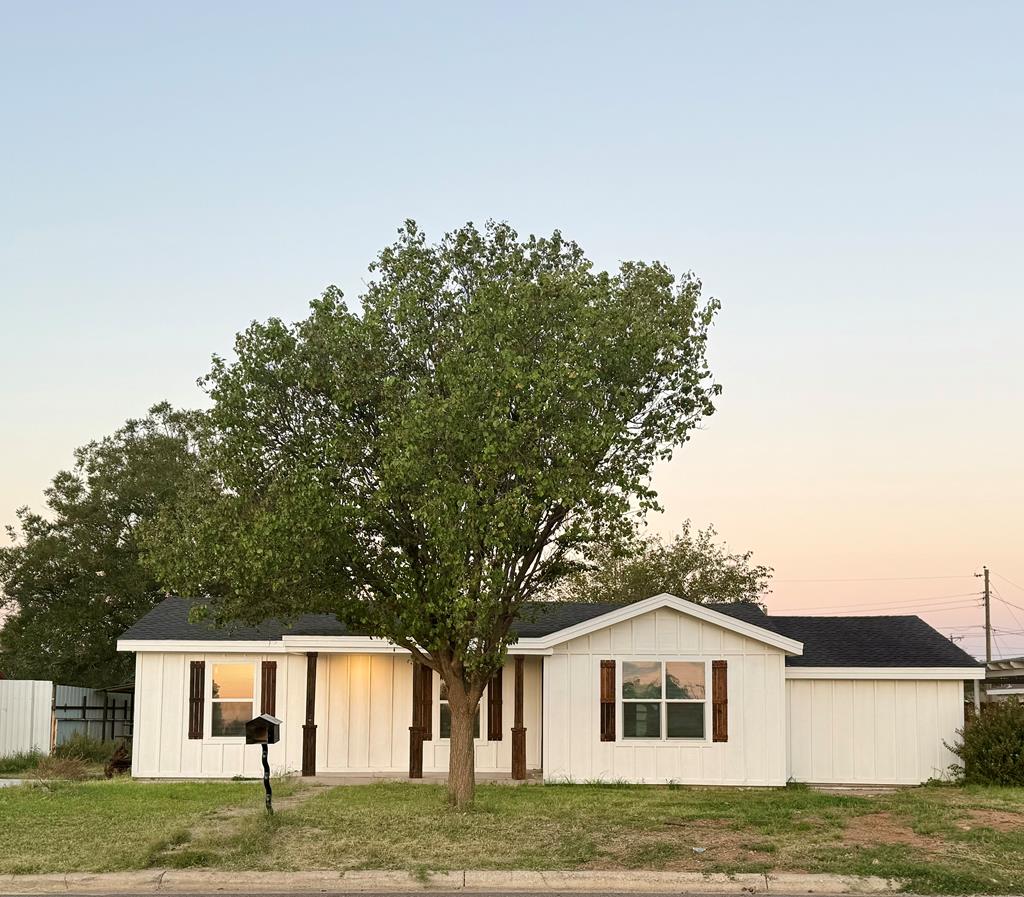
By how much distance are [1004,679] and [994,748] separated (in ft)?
41.1

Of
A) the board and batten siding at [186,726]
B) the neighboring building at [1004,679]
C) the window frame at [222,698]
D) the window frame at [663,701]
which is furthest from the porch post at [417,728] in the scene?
the neighboring building at [1004,679]

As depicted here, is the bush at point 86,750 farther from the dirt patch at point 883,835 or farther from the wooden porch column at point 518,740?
the dirt patch at point 883,835

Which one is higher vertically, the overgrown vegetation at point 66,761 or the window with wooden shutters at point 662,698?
the window with wooden shutters at point 662,698

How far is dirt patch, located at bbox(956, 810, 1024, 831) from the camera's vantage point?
14.8 m

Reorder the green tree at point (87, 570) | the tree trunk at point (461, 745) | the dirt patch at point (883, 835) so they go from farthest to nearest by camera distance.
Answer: the green tree at point (87, 570), the tree trunk at point (461, 745), the dirt patch at point (883, 835)

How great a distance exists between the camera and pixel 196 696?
938 inches

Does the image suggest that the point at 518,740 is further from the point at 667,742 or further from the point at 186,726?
the point at 186,726

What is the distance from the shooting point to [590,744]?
22.6m

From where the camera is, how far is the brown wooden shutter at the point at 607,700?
73.9ft

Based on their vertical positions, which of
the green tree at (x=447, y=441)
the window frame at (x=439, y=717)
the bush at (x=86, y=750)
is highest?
the green tree at (x=447, y=441)

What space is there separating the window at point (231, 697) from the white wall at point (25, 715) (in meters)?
6.49

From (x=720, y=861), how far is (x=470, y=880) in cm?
259

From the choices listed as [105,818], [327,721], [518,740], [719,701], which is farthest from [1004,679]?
[105,818]

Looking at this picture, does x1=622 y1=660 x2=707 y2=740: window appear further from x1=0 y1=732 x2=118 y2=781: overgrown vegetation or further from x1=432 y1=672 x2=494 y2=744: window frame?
x1=0 y1=732 x2=118 y2=781: overgrown vegetation
